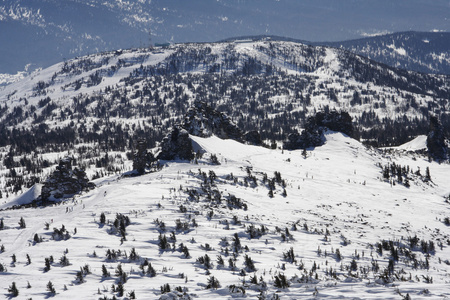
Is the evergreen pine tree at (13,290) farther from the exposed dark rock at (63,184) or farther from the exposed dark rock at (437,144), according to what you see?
the exposed dark rock at (437,144)

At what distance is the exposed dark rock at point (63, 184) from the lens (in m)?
41.9

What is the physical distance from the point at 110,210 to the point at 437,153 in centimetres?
8903

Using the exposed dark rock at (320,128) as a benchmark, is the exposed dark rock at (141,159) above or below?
below

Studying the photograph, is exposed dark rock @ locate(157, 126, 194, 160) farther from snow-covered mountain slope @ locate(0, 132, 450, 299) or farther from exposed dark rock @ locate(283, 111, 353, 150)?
exposed dark rock @ locate(283, 111, 353, 150)

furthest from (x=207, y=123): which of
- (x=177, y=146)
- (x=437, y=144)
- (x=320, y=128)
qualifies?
(x=437, y=144)

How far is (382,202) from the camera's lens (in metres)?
39.9

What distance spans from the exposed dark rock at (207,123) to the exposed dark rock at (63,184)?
25256 mm

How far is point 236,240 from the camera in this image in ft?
72.7

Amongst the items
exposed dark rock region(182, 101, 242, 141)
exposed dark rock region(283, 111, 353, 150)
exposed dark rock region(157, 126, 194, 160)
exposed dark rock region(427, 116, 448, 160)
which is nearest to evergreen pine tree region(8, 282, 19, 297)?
exposed dark rock region(157, 126, 194, 160)

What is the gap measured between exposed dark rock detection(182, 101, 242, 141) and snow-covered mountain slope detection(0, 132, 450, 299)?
1803cm

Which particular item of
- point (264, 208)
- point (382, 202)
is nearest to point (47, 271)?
point (264, 208)

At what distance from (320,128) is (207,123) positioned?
1105 inches

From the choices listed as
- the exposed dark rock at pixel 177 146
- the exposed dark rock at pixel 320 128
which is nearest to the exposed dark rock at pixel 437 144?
the exposed dark rock at pixel 320 128

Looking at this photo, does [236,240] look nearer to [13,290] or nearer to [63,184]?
[13,290]
